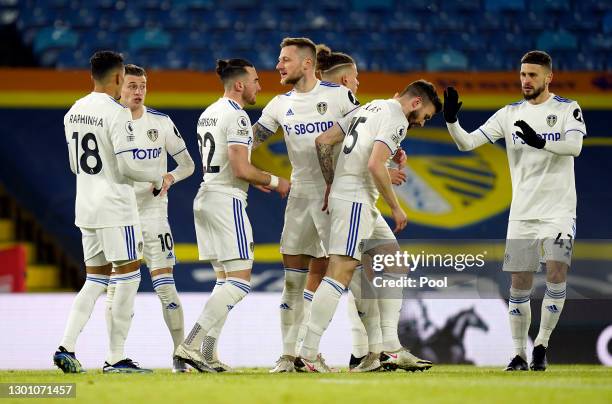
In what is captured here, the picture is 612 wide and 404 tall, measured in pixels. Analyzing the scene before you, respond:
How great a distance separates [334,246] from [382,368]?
0.91m

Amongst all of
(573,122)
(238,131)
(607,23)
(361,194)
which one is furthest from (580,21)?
(238,131)

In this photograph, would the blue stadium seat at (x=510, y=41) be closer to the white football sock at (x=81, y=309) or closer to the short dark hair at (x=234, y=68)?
the short dark hair at (x=234, y=68)

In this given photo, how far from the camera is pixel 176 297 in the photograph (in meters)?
7.92

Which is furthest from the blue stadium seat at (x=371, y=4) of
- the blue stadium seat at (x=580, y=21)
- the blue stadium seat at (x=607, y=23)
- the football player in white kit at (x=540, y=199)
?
the football player in white kit at (x=540, y=199)

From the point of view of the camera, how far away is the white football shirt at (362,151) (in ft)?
23.2

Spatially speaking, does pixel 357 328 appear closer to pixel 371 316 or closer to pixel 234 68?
pixel 371 316

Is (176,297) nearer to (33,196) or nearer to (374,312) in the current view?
(374,312)

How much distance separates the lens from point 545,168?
7688 millimetres

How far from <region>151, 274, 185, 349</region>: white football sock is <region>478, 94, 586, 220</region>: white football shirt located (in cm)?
249

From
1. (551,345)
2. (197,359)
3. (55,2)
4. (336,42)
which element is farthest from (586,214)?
(55,2)

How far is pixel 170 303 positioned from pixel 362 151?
185 centimetres

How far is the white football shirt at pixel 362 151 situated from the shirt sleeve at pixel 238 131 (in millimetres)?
621

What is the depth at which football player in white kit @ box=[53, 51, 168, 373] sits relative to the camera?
6914 mm

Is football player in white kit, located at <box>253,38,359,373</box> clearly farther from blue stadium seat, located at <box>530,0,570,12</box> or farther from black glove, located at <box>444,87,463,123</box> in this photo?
blue stadium seat, located at <box>530,0,570,12</box>
